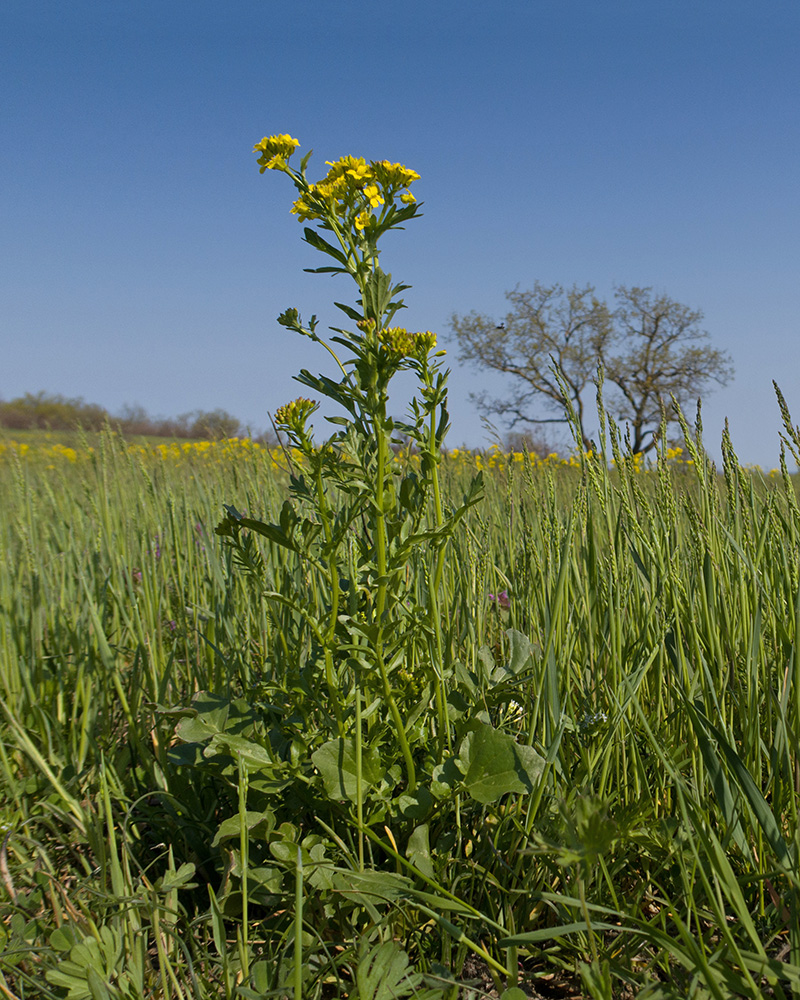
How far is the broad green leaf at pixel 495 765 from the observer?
37.6 inches

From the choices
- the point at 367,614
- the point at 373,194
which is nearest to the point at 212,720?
the point at 367,614

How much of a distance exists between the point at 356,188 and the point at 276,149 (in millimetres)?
163

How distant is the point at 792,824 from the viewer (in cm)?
88

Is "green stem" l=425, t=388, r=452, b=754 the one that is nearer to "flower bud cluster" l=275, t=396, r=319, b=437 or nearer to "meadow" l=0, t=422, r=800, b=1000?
"meadow" l=0, t=422, r=800, b=1000

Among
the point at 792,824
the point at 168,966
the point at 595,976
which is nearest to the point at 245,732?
the point at 168,966

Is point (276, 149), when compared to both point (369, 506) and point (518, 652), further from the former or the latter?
point (518, 652)

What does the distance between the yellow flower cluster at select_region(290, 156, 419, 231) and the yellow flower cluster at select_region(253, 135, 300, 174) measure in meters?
0.08

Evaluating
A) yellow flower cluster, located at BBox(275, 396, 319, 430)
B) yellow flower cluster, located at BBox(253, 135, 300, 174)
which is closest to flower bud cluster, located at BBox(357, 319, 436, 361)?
yellow flower cluster, located at BBox(275, 396, 319, 430)

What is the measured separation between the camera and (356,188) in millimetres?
987

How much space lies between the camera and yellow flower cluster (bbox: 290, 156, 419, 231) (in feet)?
3.19

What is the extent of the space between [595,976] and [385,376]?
33.5 inches

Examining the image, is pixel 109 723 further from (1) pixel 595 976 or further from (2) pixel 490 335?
(2) pixel 490 335

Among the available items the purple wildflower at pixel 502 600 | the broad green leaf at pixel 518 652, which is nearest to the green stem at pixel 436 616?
the broad green leaf at pixel 518 652

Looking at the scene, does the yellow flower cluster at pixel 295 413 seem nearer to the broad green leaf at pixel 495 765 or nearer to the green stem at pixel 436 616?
the green stem at pixel 436 616
